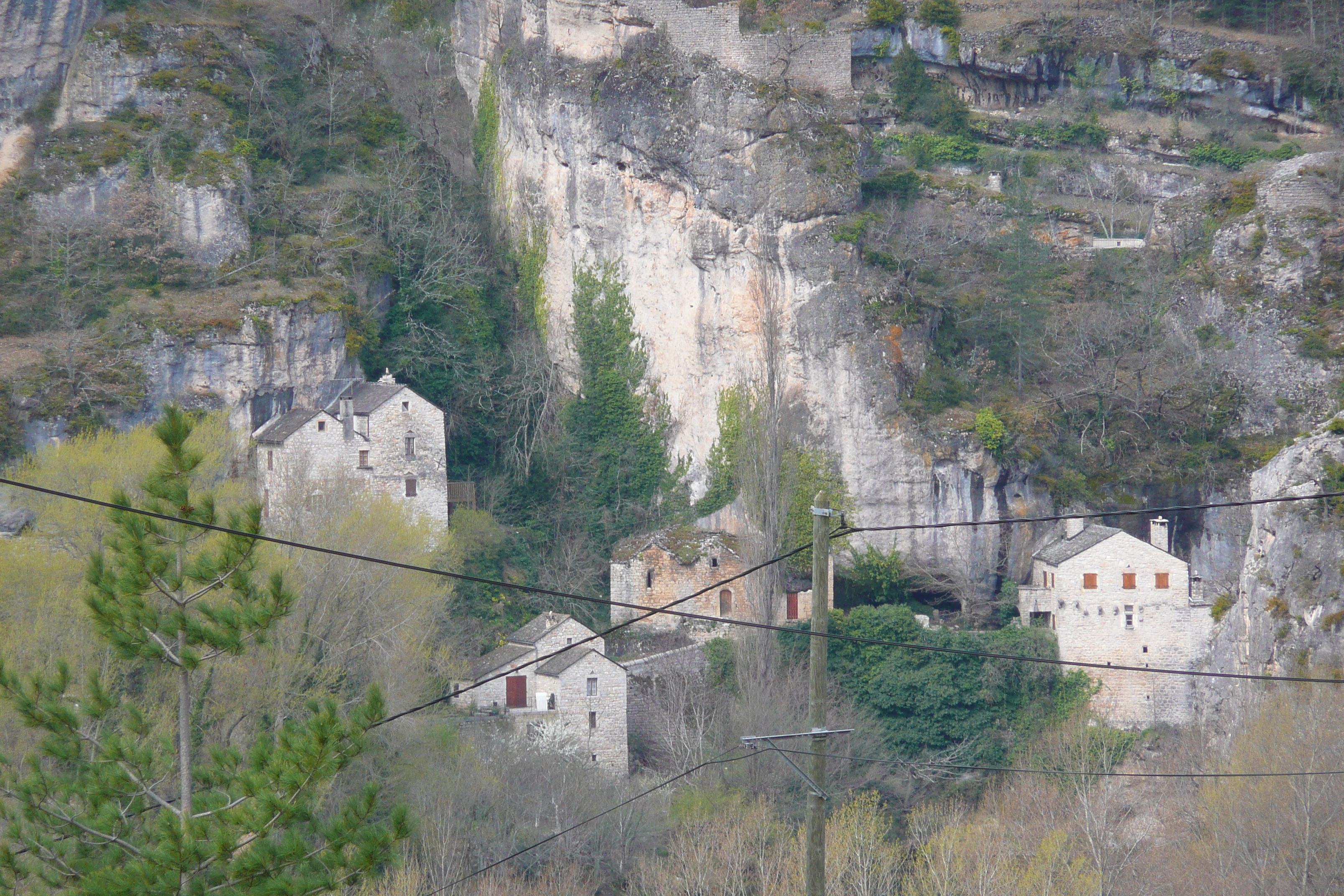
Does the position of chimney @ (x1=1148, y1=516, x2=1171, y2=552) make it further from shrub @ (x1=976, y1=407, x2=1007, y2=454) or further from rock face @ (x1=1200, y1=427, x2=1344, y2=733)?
rock face @ (x1=1200, y1=427, x2=1344, y2=733)

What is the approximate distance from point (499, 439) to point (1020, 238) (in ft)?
40.0

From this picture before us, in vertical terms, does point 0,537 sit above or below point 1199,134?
below

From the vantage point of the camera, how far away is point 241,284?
121 ft

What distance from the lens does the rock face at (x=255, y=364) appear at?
3525 cm

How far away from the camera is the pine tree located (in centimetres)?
1399

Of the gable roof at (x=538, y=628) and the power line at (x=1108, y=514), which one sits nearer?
the power line at (x=1108, y=514)

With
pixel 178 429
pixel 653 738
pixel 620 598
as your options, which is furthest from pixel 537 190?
pixel 178 429

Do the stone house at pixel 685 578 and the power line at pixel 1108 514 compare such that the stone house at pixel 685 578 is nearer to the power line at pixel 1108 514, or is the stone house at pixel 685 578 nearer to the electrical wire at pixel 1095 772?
the power line at pixel 1108 514

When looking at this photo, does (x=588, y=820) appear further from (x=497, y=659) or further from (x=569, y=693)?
(x=497, y=659)

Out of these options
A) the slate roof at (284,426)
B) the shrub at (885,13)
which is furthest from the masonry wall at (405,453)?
the shrub at (885,13)

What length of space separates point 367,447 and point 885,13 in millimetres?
19715

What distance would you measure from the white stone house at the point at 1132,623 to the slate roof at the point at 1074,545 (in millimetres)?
37

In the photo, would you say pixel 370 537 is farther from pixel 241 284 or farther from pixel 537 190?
pixel 537 190

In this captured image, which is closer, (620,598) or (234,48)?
(620,598)
